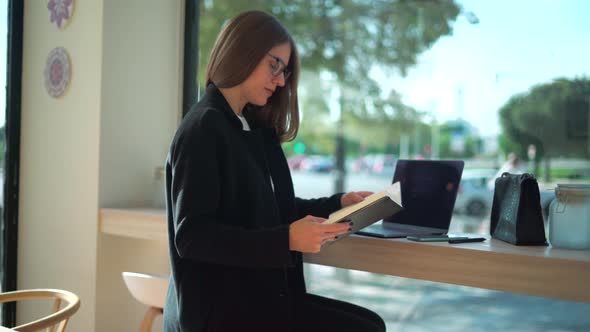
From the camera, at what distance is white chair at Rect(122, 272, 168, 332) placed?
2.13 metres

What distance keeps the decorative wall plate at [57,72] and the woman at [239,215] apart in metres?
1.53

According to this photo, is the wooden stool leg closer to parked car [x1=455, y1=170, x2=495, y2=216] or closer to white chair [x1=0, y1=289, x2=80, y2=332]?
white chair [x1=0, y1=289, x2=80, y2=332]

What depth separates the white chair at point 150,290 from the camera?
7.00 ft

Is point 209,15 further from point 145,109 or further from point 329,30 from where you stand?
point 329,30

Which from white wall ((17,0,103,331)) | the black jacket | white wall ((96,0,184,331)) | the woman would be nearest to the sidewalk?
white wall ((96,0,184,331))

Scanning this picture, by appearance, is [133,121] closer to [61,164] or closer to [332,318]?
[61,164]

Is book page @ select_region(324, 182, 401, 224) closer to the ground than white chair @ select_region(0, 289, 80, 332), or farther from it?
farther from it

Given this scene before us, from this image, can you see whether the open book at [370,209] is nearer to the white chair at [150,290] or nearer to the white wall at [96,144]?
the white chair at [150,290]

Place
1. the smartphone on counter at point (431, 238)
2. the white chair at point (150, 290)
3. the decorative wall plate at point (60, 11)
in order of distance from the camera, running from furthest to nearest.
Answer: the decorative wall plate at point (60, 11) → the white chair at point (150, 290) → the smartphone on counter at point (431, 238)

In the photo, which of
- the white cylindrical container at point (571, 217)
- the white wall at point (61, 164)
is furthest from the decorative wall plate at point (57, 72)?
the white cylindrical container at point (571, 217)

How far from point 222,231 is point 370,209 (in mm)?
392

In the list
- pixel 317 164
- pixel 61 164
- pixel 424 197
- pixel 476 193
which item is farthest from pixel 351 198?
pixel 317 164

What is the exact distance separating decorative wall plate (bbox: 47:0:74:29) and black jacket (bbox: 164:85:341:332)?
1614 mm

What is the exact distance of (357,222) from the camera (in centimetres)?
146
